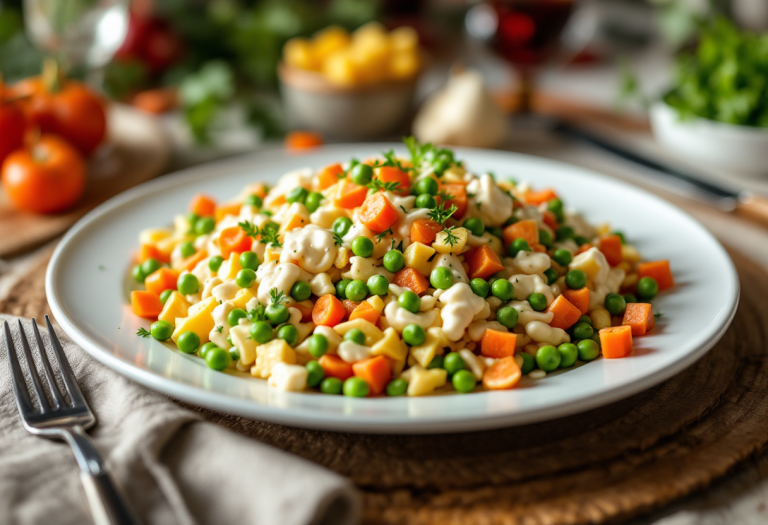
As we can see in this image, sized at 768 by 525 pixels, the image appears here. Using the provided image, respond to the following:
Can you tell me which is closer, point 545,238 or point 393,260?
point 393,260

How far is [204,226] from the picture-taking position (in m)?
3.85

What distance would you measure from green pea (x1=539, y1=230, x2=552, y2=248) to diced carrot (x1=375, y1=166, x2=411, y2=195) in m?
0.71

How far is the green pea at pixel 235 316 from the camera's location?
9.96 ft

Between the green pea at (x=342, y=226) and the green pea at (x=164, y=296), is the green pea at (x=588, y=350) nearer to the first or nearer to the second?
the green pea at (x=342, y=226)

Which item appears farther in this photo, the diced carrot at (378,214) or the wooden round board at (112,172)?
the wooden round board at (112,172)

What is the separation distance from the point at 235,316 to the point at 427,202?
1003mm

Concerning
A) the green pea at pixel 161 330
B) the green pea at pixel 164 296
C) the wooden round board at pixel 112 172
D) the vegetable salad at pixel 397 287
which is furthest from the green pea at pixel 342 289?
the wooden round board at pixel 112 172

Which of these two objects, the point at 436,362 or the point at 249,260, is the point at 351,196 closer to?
the point at 249,260

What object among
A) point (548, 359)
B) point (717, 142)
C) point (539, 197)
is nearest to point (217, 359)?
point (548, 359)

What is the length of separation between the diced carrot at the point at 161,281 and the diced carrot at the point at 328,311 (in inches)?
32.9

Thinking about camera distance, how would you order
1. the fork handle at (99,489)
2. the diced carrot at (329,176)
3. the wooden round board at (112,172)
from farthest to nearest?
the wooden round board at (112,172) < the diced carrot at (329,176) < the fork handle at (99,489)

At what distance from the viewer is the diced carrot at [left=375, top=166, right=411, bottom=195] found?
3.43 metres

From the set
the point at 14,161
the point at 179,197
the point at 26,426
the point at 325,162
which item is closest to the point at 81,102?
the point at 14,161

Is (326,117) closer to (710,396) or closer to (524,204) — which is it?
(524,204)
